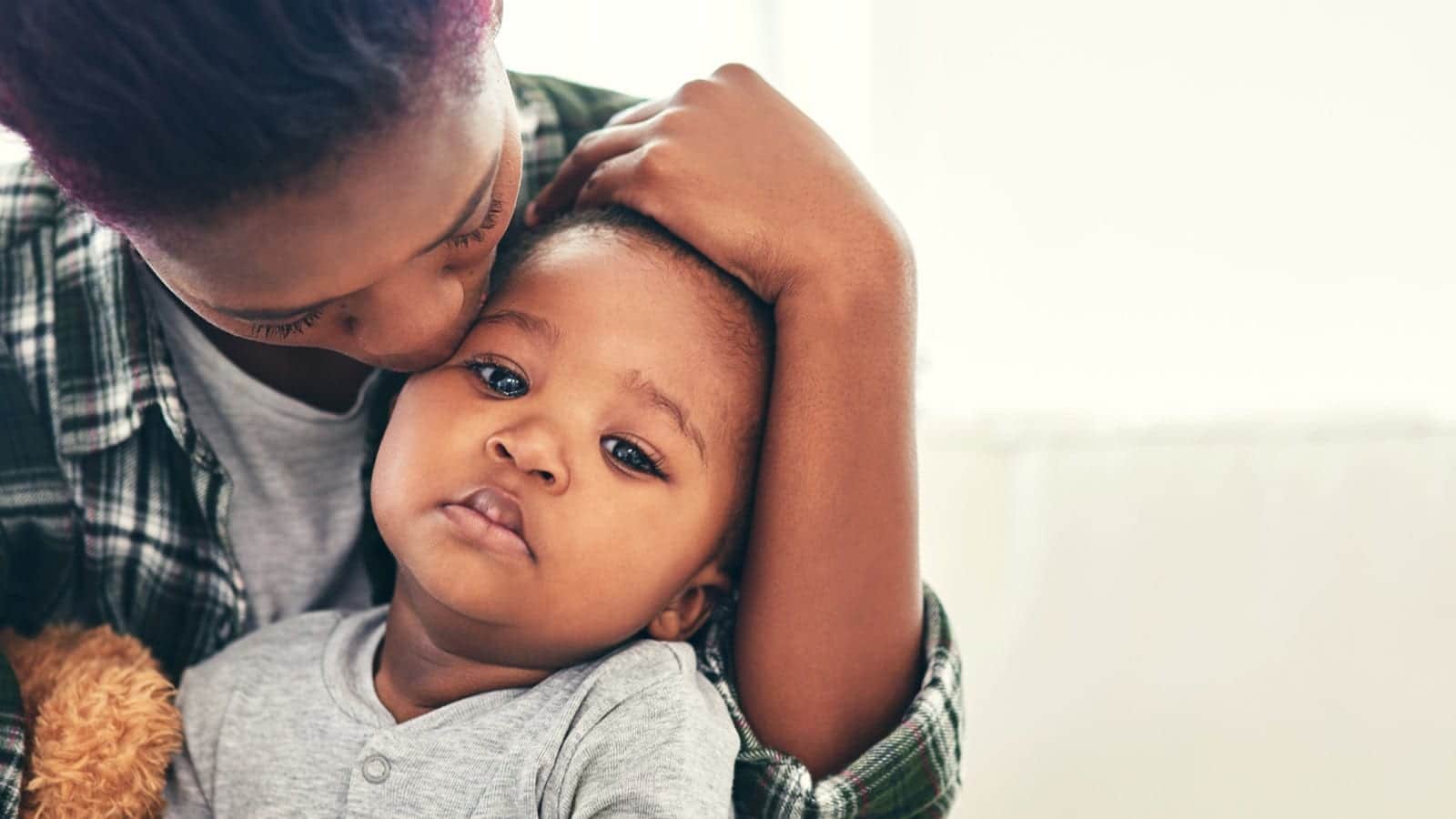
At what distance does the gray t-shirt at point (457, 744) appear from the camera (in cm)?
81

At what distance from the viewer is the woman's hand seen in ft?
2.96

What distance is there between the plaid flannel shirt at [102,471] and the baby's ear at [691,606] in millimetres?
20

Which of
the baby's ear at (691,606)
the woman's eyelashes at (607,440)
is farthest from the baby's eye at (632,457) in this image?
the baby's ear at (691,606)

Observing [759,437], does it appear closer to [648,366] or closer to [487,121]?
[648,366]

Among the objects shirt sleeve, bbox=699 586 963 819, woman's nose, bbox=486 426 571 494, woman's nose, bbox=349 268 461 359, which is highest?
woman's nose, bbox=349 268 461 359

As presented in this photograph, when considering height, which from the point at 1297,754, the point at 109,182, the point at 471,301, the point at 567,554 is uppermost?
the point at 109,182

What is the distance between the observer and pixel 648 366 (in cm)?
86

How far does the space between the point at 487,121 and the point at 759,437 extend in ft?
1.12

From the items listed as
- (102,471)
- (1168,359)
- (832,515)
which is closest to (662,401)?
(832,515)

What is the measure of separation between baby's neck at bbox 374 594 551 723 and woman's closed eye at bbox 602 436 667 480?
171 mm

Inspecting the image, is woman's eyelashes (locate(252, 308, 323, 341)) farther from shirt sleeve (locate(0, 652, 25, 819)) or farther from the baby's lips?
shirt sleeve (locate(0, 652, 25, 819))

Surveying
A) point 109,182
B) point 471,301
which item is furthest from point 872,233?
point 109,182

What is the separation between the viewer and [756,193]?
91 cm

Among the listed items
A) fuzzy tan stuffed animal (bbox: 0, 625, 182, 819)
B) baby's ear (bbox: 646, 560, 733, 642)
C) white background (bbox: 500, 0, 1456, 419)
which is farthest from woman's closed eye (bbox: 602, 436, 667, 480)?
white background (bbox: 500, 0, 1456, 419)
